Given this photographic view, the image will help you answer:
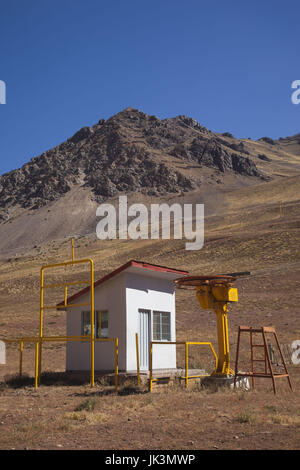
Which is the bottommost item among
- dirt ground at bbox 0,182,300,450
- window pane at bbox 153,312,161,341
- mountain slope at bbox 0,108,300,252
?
dirt ground at bbox 0,182,300,450

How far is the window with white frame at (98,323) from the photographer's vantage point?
16.4 m

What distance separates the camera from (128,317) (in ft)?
51.5

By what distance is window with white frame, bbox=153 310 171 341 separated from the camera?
668 inches

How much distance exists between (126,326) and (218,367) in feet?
10.1

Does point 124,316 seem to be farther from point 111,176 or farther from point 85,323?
point 111,176

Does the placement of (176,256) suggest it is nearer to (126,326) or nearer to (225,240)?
(225,240)

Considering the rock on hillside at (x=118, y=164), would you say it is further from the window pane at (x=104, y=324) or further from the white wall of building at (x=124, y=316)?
the window pane at (x=104, y=324)

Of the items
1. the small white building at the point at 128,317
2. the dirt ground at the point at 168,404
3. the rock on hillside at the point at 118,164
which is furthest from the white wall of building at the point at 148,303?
the rock on hillside at the point at 118,164

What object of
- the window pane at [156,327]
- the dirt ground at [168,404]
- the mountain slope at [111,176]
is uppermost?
the mountain slope at [111,176]

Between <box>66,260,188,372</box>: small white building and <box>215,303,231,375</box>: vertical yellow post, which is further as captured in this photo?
<box>66,260,188,372</box>: small white building

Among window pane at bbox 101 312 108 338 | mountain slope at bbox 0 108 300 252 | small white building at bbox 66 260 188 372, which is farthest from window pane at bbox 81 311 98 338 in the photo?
mountain slope at bbox 0 108 300 252

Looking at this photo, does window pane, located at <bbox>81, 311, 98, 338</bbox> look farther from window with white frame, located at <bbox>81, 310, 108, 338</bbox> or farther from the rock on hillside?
the rock on hillside

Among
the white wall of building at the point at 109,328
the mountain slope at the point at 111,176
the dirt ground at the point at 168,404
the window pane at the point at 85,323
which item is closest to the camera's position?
the dirt ground at the point at 168,404
